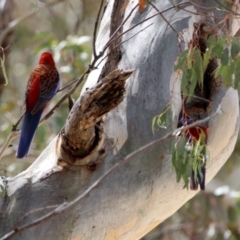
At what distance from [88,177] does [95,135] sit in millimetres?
176

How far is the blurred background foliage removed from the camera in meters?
4.76

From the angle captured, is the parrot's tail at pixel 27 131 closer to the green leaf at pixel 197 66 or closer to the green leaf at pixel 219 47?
the green leaf at pixel 197 66

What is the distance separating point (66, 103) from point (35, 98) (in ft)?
6.51

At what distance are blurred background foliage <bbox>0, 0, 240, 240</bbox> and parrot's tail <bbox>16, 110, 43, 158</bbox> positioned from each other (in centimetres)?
91

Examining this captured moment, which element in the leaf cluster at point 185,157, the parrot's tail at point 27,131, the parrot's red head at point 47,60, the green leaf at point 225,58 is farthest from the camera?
→ the parrot's red head at point 47,60

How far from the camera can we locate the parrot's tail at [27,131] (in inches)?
103

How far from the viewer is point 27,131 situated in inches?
105

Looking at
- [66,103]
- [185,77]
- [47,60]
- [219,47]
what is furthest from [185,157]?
[66,103]

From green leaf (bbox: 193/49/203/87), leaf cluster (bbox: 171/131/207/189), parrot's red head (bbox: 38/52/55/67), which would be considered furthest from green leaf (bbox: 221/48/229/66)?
parrot's red head (bbox: 38/52/55/67)

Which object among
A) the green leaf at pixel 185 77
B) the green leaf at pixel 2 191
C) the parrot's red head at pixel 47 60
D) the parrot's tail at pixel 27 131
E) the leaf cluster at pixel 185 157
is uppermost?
the parrot's red head at pixel 47 60

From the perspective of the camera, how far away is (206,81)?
314 centimetres

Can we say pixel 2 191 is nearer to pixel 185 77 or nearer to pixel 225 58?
pixel 185 77

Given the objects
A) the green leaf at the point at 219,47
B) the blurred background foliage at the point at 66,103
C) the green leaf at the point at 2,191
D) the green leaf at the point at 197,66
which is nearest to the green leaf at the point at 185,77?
the green leaf at the point at 197,66

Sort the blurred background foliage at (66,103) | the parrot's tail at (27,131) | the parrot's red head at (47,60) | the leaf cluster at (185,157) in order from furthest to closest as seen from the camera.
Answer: the blurred background foliage at (66,103) → the parrot's red head at (47,60) → the parrot's tail at (27,131) → the leaf cluster at (185,157)
